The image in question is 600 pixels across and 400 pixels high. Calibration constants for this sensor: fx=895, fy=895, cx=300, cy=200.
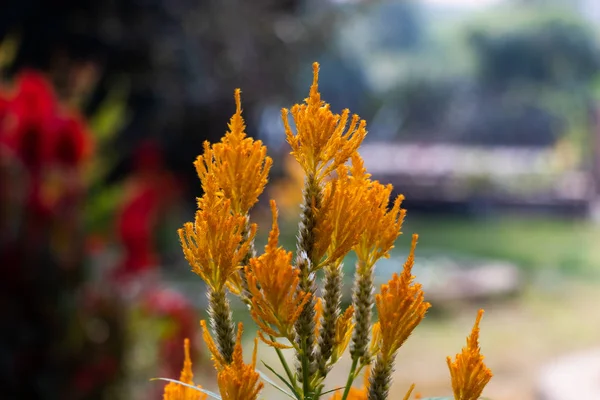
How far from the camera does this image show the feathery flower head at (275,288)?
51cm

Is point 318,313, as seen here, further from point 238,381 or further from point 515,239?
point 515,239

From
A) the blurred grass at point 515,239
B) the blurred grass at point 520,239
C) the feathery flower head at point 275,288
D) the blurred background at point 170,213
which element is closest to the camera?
the feathery flower head at point 275,288

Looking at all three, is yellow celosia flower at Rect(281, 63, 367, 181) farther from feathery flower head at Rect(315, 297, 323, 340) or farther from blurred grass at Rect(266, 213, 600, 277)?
blurred grass at Rect(266, 213, 600, 277)

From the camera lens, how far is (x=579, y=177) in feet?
59.6

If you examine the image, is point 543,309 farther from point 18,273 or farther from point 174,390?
point 174,390

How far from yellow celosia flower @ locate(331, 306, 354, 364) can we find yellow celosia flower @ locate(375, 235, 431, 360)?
0.09 feet

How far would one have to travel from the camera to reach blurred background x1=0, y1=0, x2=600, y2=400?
2662 millimetres

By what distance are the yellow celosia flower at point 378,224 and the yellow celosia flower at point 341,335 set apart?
4 cm

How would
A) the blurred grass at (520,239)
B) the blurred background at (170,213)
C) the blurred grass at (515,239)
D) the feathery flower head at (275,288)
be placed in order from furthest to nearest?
the blurred grass at (520,239) < the blurred grass at (515,239) < the blurred background at (170,213) < the feathery flower head at (275,288)

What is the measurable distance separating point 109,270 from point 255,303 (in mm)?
2648

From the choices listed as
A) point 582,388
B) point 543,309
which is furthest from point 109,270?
point 543,309

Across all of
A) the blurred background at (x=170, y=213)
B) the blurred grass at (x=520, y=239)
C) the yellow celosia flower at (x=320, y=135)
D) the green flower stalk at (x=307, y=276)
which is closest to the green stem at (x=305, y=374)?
the green flower stalk at (x=307, y=276)

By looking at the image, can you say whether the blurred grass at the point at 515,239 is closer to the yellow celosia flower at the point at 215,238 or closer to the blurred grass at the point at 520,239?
the blurred grass at the point at 520,239

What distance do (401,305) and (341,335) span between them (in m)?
0.05
